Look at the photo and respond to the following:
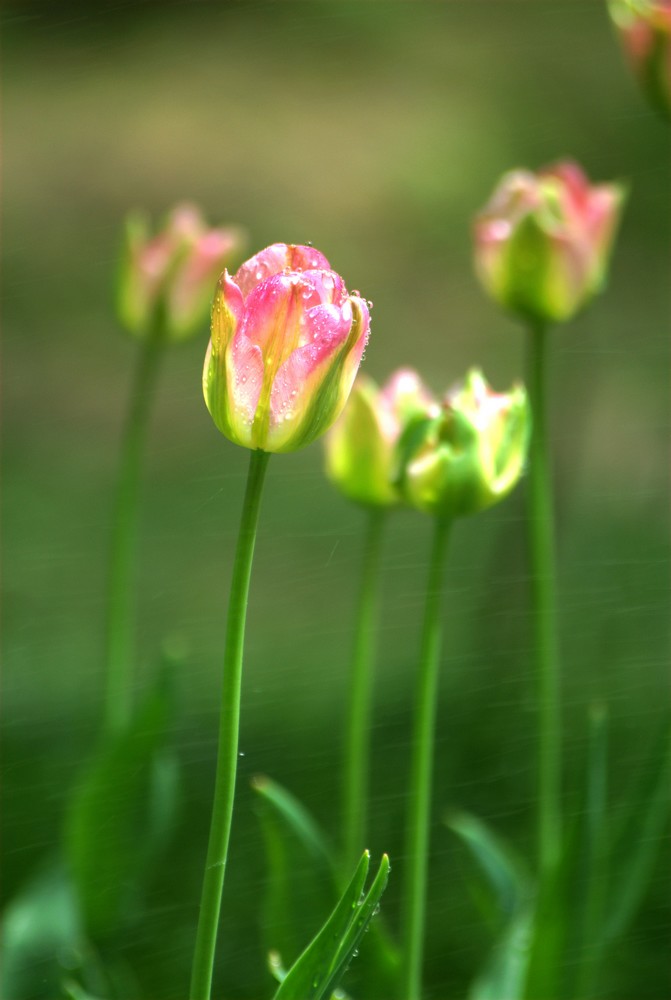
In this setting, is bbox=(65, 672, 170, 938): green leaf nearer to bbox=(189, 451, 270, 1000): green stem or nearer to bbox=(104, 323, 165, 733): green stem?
bbox=(104, 323, 165, 733): green stem

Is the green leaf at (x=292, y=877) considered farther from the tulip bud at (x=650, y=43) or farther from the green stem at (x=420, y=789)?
the tulip bud at (x=650, y=43)

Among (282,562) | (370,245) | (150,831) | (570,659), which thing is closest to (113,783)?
(150,831)

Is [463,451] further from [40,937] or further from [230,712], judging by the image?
[40,937]

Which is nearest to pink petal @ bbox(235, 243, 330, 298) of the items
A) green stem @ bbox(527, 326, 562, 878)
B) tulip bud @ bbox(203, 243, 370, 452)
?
tulip bud @ bbox(203, 243, 370, 452)

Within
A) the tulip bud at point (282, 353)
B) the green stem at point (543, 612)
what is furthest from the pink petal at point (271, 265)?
the green stem at point (543, 612)

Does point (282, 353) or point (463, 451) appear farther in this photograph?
point (463, 451)

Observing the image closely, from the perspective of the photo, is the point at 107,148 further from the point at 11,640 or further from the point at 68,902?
the point at 68,902

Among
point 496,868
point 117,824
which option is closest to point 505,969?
point 496,868
